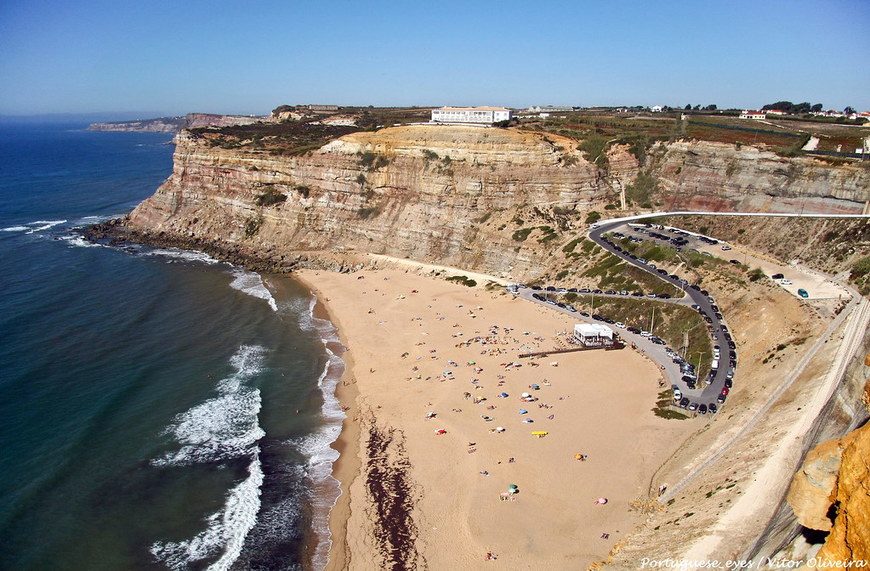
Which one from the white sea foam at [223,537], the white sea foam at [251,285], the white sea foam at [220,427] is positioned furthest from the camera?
the white sea foam at [251,285]

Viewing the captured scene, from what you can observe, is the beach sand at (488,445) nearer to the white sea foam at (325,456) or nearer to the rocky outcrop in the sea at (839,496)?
the white sea foam at (325,456)

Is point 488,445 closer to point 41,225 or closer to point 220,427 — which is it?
point 220,427

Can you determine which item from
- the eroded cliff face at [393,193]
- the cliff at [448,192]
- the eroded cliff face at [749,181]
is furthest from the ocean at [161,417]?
the eroded cliff face at [749,181]

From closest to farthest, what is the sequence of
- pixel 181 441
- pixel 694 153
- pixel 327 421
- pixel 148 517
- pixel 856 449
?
1. pixel 856 449
2. pixel 148 517
3. pixel 181 441
4. pixel 327 421
5. pixel 694 153

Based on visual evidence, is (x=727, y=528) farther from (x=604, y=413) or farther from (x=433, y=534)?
(x=604, y=413)

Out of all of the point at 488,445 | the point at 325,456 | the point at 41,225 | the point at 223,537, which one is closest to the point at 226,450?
the point at 325,456

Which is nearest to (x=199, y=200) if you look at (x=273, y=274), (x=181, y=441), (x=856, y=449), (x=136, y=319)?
(x=273, y=274)

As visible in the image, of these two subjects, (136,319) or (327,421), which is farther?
(136,319)
